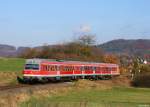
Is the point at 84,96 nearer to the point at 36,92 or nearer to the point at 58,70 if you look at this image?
the point at 36,92

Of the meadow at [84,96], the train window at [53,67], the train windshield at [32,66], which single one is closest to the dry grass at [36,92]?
the meadow at [84,96]

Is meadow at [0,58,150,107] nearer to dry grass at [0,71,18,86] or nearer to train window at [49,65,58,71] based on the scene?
dry grass at [0,71,18,86]

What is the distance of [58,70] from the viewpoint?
2456 inches

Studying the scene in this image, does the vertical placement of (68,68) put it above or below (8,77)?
above

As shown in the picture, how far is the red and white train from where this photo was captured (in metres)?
57.9

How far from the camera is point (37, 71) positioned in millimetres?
57719

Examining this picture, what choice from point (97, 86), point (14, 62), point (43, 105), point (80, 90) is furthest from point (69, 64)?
point (43, 105)

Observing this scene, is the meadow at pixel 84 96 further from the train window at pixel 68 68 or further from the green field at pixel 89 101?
the train window at pixel 68 68

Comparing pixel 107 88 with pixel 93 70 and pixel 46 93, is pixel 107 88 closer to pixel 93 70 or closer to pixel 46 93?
pixel 46 93

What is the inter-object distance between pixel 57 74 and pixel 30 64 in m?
4.99

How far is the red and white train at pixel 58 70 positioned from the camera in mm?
57906

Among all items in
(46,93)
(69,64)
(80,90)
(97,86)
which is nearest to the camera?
(46,93)

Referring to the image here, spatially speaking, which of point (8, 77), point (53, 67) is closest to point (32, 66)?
point (53, 67)

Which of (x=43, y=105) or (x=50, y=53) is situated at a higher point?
(x=50, y=53)
